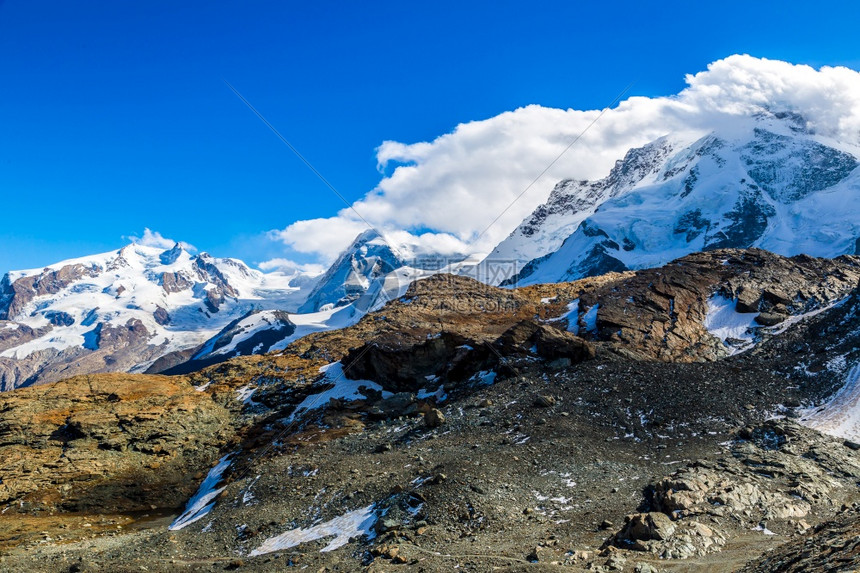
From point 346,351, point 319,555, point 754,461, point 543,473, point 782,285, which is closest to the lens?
point 319,555

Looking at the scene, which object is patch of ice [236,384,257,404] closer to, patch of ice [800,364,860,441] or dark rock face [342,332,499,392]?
dark rock face [342,332,499,392]

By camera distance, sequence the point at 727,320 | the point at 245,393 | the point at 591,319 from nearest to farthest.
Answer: the point at 727,320 < the point at 591,319 < the point at 245,393

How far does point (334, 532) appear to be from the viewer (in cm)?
2831

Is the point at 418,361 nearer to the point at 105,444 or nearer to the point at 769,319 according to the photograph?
the point at 105,444

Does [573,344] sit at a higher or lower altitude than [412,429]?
higher

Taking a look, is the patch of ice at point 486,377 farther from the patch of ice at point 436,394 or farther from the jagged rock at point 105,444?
the jagged rock at point 105,444

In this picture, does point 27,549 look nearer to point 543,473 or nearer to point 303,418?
point 303,418

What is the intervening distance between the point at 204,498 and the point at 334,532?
1745cm

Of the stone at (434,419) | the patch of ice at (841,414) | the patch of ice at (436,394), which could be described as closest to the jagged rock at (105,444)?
the patch of ice at (436,394)

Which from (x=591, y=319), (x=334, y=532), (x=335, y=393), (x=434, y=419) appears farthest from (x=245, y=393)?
(x=591, y=319)

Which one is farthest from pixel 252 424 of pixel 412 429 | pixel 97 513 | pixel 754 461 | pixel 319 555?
pixel 754 461

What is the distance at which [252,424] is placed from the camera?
175 feet

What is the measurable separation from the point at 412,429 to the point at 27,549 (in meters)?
24.7

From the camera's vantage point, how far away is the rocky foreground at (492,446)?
23719 mm
